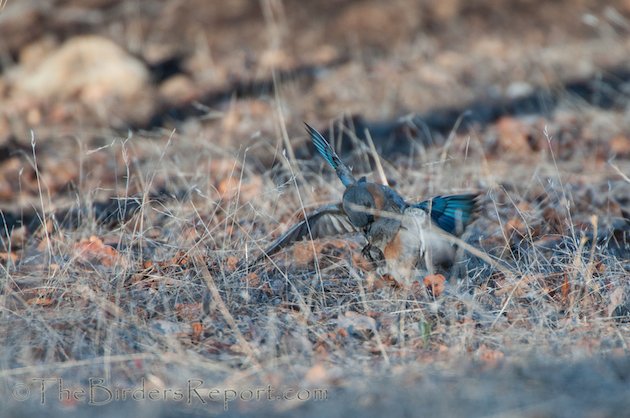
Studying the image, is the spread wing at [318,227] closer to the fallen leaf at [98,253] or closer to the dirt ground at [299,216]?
the dirt ground at [299,216]

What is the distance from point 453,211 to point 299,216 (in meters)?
1.26

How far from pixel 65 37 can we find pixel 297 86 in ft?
9.78

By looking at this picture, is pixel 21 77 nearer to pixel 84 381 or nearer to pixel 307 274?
pixel 307 274

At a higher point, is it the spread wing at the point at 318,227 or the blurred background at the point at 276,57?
the spread wing at the point at 318,227

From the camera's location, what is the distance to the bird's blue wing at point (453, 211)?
427cm

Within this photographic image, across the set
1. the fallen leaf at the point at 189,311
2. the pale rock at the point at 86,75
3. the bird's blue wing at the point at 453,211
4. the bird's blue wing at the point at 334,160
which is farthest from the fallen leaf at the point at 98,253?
the pale rock at the point at 86,75

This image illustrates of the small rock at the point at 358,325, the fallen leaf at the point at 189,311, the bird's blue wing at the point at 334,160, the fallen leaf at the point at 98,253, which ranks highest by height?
the bird's blue wing at the point at 334,160

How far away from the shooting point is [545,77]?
8.82m

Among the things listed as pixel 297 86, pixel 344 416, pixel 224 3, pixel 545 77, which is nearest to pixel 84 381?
pixel 344 416

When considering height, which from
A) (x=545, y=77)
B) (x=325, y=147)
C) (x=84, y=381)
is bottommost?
(x=545, y=77)

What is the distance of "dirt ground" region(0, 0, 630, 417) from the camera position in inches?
135

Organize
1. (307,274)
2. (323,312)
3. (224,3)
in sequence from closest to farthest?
(323,312), (307,274), (224,3)

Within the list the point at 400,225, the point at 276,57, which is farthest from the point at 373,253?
the point at 276,57

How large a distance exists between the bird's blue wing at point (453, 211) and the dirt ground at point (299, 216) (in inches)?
8.4
